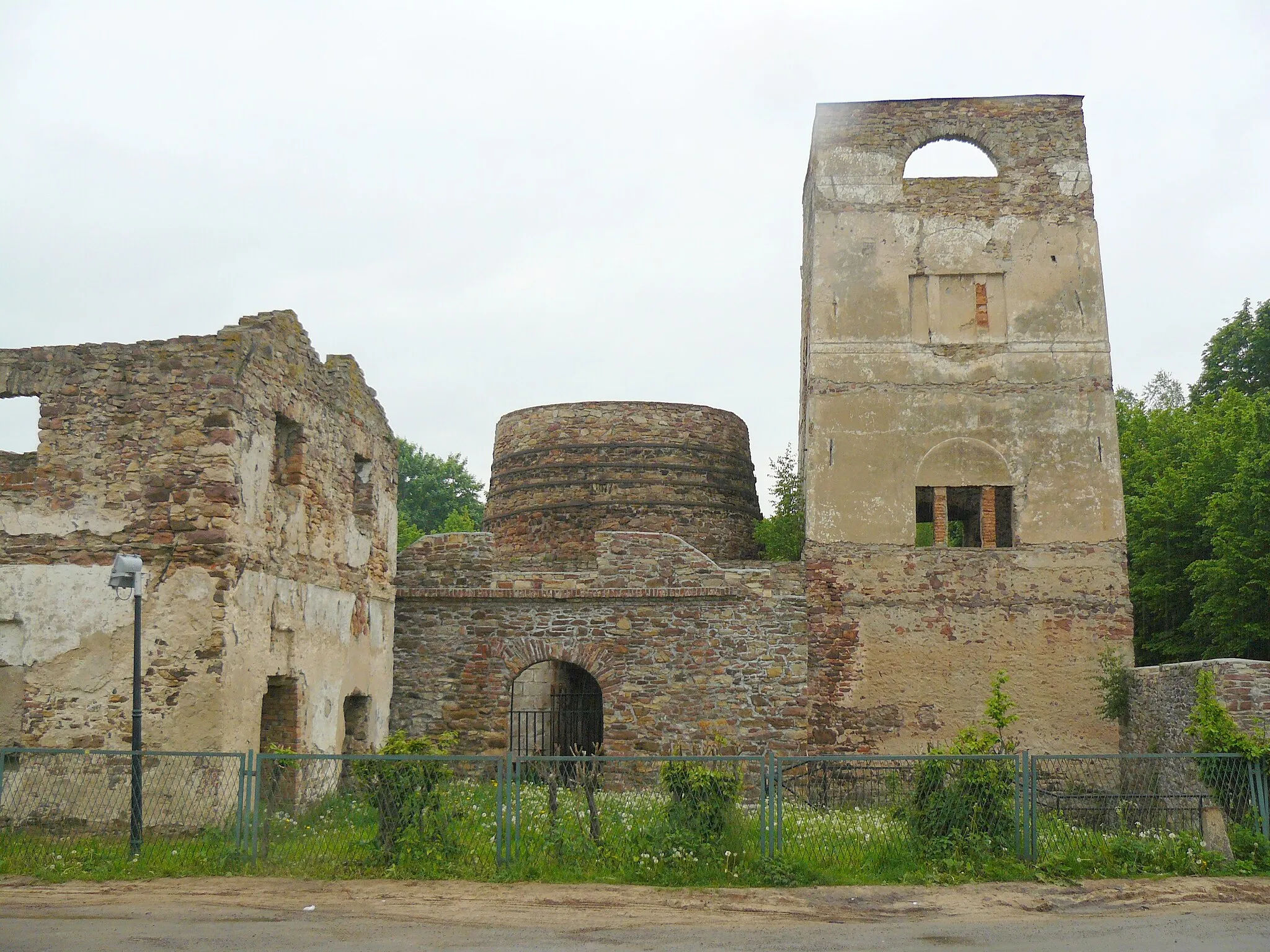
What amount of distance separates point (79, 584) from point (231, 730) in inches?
80.2

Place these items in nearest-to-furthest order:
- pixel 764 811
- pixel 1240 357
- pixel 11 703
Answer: pixel 764 811 → pixel 11 703 → pixel 1240 357

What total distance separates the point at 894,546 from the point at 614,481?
4845 millimetres

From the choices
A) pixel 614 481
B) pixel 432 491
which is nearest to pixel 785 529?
pixel 614 481

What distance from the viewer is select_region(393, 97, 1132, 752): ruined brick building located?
49.6 feet

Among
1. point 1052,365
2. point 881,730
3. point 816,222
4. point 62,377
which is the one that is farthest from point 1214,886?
point 62,377

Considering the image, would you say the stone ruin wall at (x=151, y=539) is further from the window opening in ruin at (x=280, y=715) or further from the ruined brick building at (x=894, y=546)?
the ruined brick building at (x=894, y=546)

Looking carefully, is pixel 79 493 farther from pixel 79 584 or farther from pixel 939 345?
pixel 939 345

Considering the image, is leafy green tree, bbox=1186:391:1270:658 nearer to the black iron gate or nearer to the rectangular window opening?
the black iron gate

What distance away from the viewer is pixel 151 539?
1100cm

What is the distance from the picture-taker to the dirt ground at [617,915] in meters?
7.70

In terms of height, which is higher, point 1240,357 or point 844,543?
point 1240,357

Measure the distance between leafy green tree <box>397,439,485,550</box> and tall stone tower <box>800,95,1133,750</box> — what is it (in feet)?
86.5

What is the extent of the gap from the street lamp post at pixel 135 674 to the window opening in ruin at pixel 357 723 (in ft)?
14.0

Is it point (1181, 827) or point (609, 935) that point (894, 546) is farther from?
point (609, 935)
